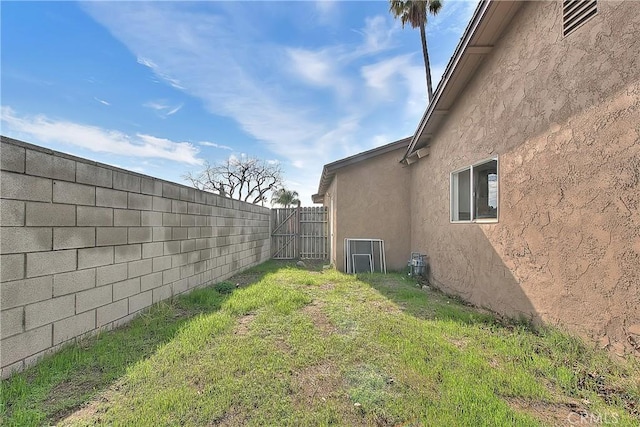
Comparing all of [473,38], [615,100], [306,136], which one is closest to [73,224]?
[615,100]

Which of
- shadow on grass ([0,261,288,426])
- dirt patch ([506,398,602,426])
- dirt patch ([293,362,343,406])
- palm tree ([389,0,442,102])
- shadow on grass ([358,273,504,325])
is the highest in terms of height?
palm tree ([389,0,442,102])

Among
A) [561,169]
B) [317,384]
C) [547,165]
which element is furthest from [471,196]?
[317,384]

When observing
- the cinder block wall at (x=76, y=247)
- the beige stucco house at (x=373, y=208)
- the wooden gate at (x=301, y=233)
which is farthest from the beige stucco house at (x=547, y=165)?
the wooden gate at (x=301, y=233)

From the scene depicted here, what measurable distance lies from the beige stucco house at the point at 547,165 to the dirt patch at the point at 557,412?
1.04 m

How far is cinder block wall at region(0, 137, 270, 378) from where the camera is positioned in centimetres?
245

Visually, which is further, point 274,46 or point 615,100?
point 274,46

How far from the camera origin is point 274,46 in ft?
27.2

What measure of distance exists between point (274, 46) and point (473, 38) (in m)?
5.82

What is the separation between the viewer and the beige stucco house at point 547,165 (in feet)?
8.82

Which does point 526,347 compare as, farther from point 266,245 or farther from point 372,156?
point 266,245

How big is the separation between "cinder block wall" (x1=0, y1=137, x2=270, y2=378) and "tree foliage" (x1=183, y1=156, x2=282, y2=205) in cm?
2363

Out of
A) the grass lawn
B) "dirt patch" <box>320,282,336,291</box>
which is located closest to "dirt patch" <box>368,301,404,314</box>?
the grass lawn

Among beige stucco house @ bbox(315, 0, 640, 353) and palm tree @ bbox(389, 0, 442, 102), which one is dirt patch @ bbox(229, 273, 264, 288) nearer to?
beige stucco house @ bbox(315, 0, 640, 353)

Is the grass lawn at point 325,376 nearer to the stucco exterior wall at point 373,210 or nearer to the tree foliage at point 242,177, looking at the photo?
the stucco exterior wall at point 373,210
